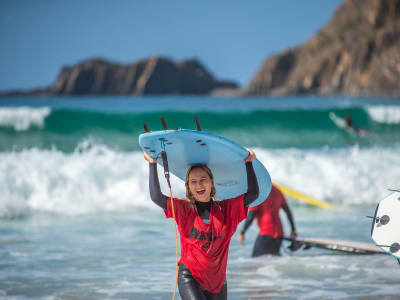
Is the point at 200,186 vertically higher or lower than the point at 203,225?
higher

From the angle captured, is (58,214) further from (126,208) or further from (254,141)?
(254,141)

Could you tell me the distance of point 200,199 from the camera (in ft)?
10.2

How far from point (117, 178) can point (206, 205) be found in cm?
884

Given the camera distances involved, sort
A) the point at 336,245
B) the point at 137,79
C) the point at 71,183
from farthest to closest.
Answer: the point at 137,79 → the point at 71,183 → the point at 336,245

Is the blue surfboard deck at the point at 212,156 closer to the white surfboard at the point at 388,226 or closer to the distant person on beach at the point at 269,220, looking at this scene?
the white surfboard at the point at 388,226

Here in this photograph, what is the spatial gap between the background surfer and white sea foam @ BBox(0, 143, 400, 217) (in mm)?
7072

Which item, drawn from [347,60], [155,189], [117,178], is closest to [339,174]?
[117,178]

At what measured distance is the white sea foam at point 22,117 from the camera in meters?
16.9

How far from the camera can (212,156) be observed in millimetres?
3225

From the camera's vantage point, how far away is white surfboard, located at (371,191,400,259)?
359cm

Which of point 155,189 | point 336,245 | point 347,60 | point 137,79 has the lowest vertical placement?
point 336,245

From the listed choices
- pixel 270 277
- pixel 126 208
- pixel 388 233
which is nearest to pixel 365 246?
pixel 270 277

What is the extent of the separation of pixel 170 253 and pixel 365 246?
8.03ft

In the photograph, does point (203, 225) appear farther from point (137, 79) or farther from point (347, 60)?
point (137, 79)
